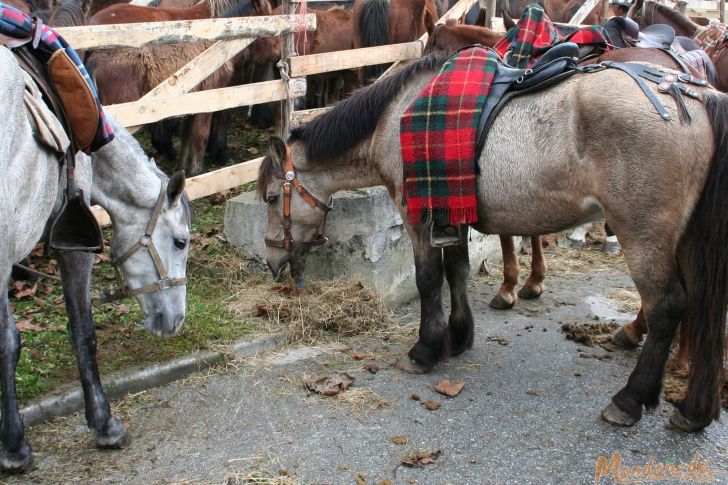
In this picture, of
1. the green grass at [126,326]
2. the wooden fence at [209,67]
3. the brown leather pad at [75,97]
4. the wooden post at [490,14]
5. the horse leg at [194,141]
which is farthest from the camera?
the wooden post at [490,14]

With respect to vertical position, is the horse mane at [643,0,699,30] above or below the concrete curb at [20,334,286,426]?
above

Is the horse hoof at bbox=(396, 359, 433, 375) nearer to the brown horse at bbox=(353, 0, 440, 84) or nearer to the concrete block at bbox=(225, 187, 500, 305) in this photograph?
the concrete block at bbox=(225, 187, 500, 305)

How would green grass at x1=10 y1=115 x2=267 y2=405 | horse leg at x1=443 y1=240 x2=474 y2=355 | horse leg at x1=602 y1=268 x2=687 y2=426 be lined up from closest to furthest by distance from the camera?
horse leg at x1=602 y1=268 x2=687 y2=426
green grass at x1=10 y1=115 x2=267 y2=405
horse leg at x1=443 y1=240 x2=474 y2=355

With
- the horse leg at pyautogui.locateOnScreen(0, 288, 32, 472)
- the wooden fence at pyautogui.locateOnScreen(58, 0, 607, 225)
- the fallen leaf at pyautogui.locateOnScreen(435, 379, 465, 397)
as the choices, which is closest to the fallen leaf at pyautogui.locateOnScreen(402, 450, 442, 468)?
the fallen leaf at pyautogui.locateOnScreen(435, 379, 465, 397)

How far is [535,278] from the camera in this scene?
223 inches

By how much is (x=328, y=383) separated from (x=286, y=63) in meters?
3.21

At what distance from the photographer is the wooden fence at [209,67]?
4.76m

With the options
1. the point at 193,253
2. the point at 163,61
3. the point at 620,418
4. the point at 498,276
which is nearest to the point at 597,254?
the point at 498,276

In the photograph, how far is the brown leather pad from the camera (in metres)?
2.97

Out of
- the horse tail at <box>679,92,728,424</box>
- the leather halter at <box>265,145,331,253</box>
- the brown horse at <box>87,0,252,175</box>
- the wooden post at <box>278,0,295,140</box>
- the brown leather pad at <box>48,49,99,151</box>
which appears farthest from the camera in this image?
the brown horse at <box>87,0,252,175</box>

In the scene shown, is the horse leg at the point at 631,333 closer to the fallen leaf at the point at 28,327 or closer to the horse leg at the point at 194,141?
the fallen leaf at the point at 28,327

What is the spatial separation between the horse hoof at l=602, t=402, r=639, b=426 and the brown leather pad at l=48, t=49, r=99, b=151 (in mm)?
2932

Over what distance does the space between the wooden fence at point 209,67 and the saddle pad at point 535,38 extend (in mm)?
1832

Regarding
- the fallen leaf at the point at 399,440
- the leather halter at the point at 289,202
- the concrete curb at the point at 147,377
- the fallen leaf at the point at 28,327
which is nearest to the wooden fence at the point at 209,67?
the fallen leaf at the point at 28,327
